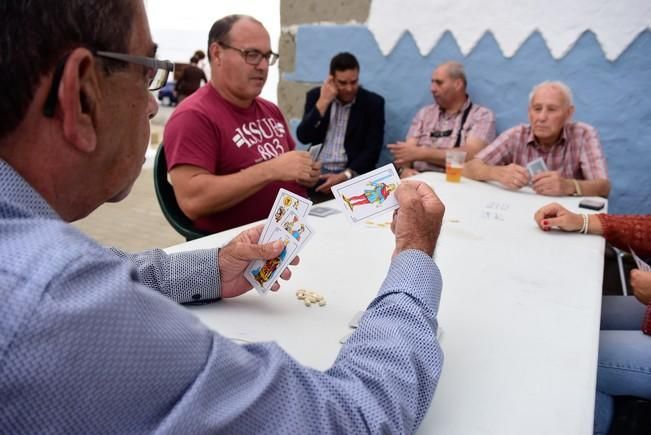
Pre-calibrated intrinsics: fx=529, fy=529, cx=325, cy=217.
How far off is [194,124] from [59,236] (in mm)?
1598

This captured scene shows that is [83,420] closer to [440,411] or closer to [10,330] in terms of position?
[10,330]

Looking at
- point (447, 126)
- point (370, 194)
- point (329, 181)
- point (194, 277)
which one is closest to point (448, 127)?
point (447, 126)

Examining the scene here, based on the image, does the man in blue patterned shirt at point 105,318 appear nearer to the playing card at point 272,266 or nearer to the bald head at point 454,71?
the playing card at point 272,266

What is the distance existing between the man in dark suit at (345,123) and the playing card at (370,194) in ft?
8.75

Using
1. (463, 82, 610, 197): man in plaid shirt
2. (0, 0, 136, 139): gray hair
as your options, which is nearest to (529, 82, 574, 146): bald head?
(463, 82, 610, 197): man in plaid shirt

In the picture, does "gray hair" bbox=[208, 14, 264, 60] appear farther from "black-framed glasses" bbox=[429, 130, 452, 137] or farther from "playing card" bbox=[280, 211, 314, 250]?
"black-framed glasses" bbox=[429, 130, 452, 137]

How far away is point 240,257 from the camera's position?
3.84 ft

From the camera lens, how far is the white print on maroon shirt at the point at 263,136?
2.23 metres

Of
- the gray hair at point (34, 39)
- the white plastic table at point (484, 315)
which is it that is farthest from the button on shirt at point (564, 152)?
the gray hair at point (34, 39)

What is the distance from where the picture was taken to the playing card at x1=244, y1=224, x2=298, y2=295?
1.15 meters

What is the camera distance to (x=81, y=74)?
62 centimetres

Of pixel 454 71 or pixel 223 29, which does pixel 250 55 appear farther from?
pixel 454 71

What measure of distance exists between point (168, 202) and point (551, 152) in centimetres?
214

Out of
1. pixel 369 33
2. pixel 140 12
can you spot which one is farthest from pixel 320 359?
pixel 369 33
